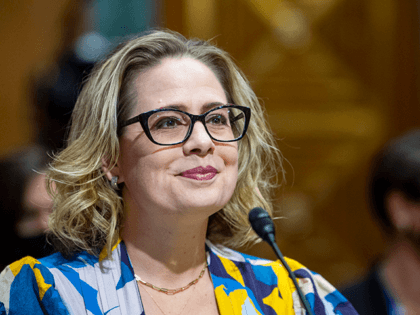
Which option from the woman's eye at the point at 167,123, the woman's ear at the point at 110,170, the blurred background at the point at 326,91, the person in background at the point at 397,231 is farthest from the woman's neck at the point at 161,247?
the blurred background at the point at 326,91

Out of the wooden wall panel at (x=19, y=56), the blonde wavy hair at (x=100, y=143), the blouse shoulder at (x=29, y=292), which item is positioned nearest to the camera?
the blouse shoulder at (x=29, y=292)

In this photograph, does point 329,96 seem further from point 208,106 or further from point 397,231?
point 208,106

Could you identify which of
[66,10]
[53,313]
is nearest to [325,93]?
[66,10]

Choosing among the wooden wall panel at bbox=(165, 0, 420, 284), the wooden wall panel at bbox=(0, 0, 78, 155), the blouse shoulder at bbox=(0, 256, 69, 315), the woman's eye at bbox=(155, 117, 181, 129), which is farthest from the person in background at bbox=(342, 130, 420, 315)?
the wooden wall panel at bbox=(0, 0, 78, 155)

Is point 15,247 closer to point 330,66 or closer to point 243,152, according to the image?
point 243,152

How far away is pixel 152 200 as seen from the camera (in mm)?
1271

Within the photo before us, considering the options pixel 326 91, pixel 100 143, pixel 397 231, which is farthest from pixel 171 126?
pixel 326 91

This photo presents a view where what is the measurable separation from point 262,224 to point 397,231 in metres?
0.75

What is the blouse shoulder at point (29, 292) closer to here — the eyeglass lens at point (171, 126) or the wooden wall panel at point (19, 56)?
the eyeglass lens at point (171, 126)

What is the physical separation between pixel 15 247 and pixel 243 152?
0.89 meters

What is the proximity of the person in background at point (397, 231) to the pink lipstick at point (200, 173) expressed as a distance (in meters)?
0.82

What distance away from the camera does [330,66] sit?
3559 millimetres

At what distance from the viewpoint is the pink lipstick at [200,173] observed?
1.26 meters

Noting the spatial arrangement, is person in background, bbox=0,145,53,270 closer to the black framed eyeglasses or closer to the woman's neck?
the woman's neck
